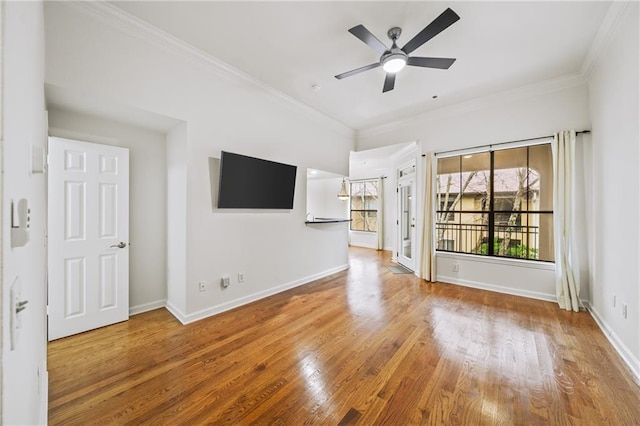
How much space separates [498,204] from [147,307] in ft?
17.6

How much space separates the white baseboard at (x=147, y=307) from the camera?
2.99 meters

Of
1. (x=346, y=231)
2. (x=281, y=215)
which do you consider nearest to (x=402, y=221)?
(x=346, y=231)

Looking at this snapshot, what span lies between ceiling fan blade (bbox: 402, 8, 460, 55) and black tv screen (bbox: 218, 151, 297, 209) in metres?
2.12

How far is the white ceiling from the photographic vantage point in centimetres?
220

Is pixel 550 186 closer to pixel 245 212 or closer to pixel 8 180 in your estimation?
pixel 245 212

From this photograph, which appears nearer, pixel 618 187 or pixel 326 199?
pixel 618 187

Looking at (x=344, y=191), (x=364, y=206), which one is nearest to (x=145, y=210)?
(x=344, y=191)

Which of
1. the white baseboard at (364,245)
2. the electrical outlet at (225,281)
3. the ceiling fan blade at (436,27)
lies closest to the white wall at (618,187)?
the ceiling fan blade at (436,27)

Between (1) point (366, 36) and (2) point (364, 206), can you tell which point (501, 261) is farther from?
(2) point (364, 206)

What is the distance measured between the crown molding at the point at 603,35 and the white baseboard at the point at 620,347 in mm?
2904

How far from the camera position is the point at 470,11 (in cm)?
221

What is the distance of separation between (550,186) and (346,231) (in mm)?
3386

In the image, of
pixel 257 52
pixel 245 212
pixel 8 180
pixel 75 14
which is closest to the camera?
pixel 8 180

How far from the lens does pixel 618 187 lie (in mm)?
2361
